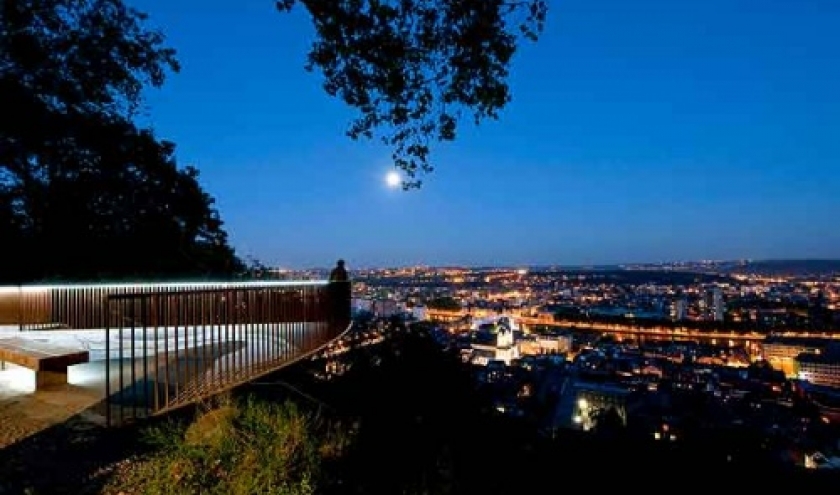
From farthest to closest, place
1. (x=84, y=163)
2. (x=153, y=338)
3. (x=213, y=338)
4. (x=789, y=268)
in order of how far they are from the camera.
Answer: (x=789, y=268), (x=84, y=163), (x=153, y=338), (x=213, y=338)

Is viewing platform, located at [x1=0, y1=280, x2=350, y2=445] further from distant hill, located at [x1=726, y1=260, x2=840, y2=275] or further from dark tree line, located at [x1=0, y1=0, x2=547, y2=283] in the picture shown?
distant hill, located at [x1=726, y1=260, x2=840, y2=275]

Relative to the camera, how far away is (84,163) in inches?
501

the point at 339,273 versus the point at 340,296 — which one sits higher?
the point at 339,273

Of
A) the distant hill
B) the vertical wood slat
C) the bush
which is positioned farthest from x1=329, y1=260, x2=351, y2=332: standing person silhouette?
the distant hill

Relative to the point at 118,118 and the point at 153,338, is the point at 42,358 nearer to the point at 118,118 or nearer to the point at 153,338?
the point at 153,338

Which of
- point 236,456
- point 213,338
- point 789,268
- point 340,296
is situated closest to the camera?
point 236,456

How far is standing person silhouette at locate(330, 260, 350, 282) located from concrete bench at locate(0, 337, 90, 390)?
174 inches

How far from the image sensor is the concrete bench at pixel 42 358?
575cm

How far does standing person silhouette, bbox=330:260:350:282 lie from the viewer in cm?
1033

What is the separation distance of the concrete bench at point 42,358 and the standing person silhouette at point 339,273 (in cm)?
442

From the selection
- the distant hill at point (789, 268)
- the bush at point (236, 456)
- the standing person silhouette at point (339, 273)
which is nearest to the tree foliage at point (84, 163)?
the standing person silhouette at point (339, 273)

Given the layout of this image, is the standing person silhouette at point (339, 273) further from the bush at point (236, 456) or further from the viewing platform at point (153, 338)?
the bush at point (236, 456)

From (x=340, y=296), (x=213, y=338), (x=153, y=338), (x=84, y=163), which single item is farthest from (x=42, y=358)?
(x=84, y=163)

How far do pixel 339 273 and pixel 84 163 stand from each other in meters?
6.76
